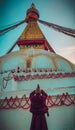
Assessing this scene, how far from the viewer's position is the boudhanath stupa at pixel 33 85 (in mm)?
2264

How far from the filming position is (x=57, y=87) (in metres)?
2.34

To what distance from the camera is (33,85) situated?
230 cm

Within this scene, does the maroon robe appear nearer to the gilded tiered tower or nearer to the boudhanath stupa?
the boudhanath stupa

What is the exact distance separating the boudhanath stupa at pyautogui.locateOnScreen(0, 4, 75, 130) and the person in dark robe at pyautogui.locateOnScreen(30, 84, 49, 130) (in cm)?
6

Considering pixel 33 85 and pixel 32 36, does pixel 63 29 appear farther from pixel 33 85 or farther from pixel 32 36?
pixel 33 85

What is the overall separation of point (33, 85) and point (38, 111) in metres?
0.22

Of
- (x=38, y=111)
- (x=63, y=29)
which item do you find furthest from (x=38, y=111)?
(x=63, y=29)

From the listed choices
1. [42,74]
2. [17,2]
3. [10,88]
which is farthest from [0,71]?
[17,2]

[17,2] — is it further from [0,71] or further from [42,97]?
[42,97]

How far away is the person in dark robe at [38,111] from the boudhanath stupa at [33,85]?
6 cm

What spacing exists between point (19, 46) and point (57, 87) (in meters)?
0.52

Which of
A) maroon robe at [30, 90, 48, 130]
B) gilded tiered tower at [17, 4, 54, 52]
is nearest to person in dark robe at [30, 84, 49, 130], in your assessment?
maroon robe at [30, 90, 48, 130]

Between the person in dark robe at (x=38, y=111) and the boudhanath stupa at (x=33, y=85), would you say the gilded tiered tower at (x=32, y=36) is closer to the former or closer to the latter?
the boudhanath stupa at (x=33, y=85)

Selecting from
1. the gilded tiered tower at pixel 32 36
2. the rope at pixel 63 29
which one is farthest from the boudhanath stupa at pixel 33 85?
the rope at pixel 63 29
